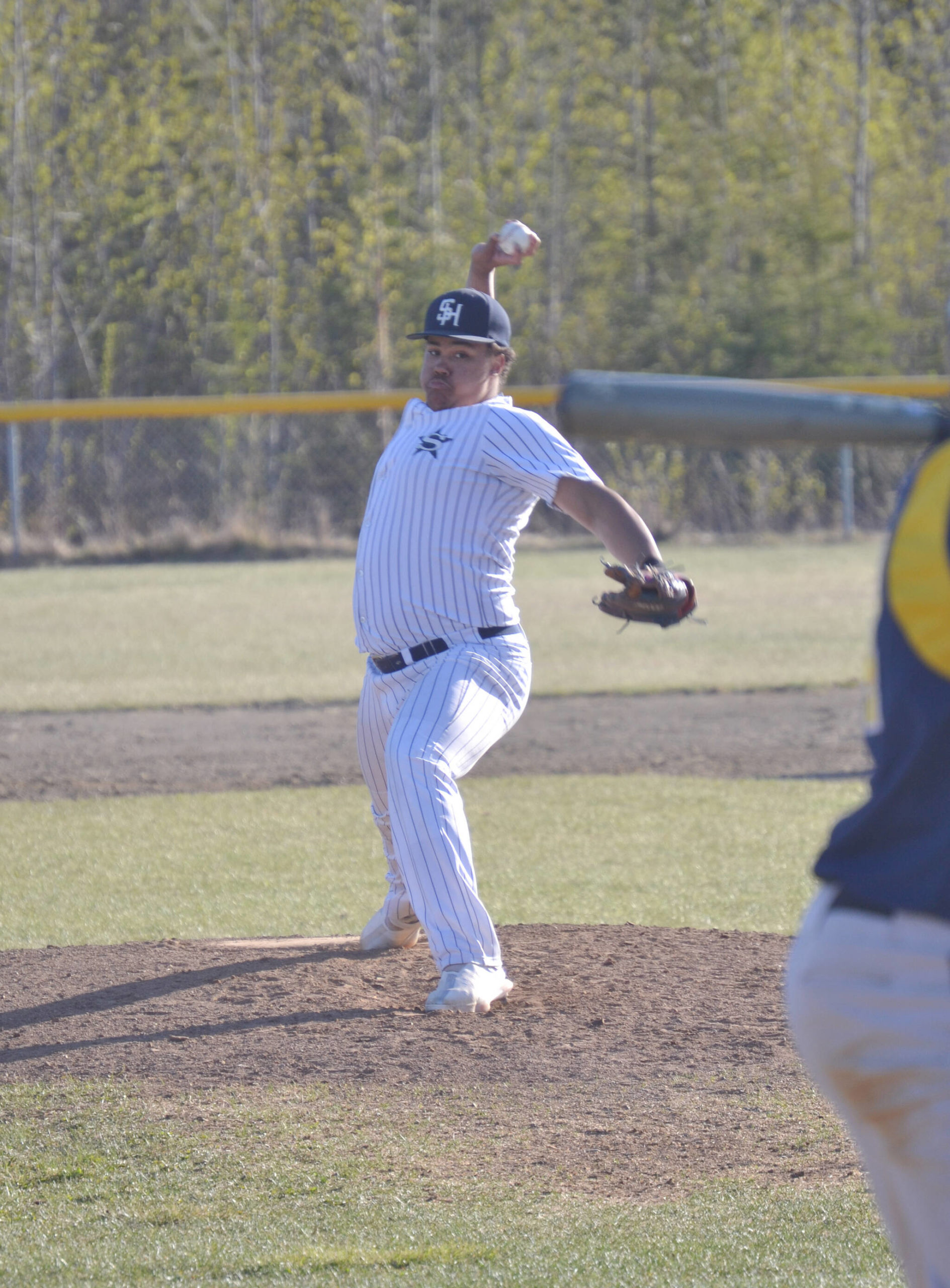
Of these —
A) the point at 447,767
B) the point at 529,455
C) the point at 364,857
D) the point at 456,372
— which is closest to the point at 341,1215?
the point at 447,767

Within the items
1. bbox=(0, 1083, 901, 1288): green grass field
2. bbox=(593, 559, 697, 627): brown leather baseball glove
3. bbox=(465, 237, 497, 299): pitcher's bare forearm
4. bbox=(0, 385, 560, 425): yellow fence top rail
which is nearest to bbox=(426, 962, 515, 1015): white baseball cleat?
bbox=(0, 1083, 901, 1288): green grass field

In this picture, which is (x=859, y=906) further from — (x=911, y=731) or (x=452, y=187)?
(x=452, y=187)

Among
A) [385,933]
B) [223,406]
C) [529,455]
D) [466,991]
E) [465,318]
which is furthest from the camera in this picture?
[223,406]

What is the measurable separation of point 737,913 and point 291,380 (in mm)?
20611

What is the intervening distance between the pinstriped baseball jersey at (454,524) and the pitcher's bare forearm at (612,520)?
0.31 feet

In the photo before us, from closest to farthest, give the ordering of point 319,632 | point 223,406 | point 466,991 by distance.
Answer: point 466,991, point 319,632, point 223,406

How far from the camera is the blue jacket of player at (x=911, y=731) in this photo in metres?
1.60

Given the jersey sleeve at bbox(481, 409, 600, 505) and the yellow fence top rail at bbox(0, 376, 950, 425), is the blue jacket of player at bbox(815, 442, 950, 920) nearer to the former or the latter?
the jersey sleeve at bbox(481, 409, 600, 505)

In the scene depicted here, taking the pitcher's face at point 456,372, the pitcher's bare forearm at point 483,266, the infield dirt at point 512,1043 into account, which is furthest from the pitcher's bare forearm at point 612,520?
the infield dirt at point 512,1043

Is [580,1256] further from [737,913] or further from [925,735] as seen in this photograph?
[737,913]

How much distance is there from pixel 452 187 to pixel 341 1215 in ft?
87.1

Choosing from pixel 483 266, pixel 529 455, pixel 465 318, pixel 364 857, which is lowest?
pixel 364 857

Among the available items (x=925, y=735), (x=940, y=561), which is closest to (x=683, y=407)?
(x=940, y=561)

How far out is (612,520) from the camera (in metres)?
3.77
